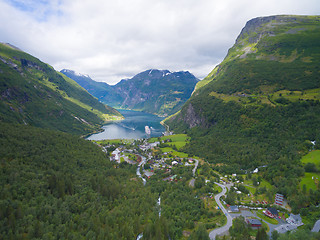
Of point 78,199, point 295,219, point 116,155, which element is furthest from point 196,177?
point 116,155

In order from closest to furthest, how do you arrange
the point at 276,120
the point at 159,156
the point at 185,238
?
the point at 185,238 < the point at 276,120 < the point at 159,156

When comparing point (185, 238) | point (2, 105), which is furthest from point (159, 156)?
point (2, 105)

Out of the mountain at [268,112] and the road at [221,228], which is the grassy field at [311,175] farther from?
the road at [221,228]

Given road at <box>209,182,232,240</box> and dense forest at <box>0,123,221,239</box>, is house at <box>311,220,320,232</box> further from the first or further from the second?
dense forest at <box>0,123,221,239</box>

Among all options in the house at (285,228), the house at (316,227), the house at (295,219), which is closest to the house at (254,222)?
the house at (285,228)

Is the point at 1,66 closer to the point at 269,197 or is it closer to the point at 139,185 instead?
the point at 139,185

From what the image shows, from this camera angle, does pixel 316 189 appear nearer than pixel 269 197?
Yes

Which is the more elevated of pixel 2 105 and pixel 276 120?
pixel 276 120
